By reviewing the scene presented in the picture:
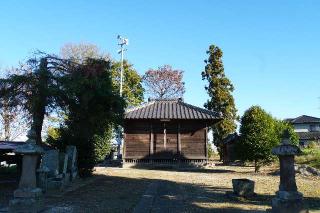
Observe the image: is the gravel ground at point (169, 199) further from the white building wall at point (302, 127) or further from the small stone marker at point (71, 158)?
the white building wall at point (302, 127)

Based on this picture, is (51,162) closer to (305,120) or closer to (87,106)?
(87,106)

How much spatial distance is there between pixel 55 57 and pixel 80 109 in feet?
8.29

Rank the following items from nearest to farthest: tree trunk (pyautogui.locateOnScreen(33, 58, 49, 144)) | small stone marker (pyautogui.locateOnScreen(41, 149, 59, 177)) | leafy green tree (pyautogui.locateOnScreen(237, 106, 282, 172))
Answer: small stone marker (pyautogui.locateOnScreen(41, 149, 59, 177)), tree trunk (pyautogui.locateOnScreen(33, 58, 49, 144)), leafy green tree (pyautogui.locateOnScreen(237, 106, 282, 172))

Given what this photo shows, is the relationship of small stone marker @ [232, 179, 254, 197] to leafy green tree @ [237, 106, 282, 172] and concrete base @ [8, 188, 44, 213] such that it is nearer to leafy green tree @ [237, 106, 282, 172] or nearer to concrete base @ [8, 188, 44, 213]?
concrete base @ [8, 188, 44, 213]

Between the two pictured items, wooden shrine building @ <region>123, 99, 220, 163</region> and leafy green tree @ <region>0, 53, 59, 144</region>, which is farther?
wooden shrine building @ <region>123, 99, 220, 163</region>

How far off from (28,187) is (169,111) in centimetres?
2093

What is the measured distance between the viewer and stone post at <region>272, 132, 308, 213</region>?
30.2 feet

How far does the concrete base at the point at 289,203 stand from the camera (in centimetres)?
917

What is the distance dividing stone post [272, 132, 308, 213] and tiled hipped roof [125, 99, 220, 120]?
19.2 metres

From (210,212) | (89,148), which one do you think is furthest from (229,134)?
(210,212)

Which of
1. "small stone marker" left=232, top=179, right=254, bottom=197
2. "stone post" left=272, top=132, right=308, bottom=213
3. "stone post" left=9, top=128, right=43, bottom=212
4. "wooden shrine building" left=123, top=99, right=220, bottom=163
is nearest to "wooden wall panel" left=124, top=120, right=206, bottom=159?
"wooden shrine building" left=123, top=99, right=220, bottom=163

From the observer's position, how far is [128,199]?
1248cm

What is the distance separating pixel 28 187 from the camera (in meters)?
10.3

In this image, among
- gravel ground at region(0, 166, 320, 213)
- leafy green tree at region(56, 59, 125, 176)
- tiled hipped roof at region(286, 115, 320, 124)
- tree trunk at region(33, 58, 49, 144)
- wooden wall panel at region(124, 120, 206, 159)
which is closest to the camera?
gravel ground at region(0, 166, 320, 213)
